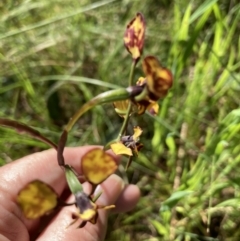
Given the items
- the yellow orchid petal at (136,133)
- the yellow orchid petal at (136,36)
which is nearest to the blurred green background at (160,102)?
the yellow orchid petal at (136,133)

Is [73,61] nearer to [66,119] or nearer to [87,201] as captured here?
[66,119]

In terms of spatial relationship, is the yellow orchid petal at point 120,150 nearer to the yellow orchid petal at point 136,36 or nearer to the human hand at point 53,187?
the yellow orchid petal at point 136,36

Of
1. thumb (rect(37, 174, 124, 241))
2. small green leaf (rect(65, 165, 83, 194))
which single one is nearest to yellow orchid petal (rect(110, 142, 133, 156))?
small green leaf (rect(65, 165, 83, 194))

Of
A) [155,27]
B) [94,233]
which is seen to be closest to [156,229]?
[94,233]

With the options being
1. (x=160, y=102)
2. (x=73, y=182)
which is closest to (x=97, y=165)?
(x=73, y=182)

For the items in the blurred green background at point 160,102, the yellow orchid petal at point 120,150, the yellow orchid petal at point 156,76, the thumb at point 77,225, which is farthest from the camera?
the blurred green background at point 160,102

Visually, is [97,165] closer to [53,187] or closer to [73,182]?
[73,182]

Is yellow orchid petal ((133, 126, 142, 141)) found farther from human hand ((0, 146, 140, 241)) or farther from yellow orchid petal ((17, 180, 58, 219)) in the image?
human hand ((0, 146, 140, 241))
